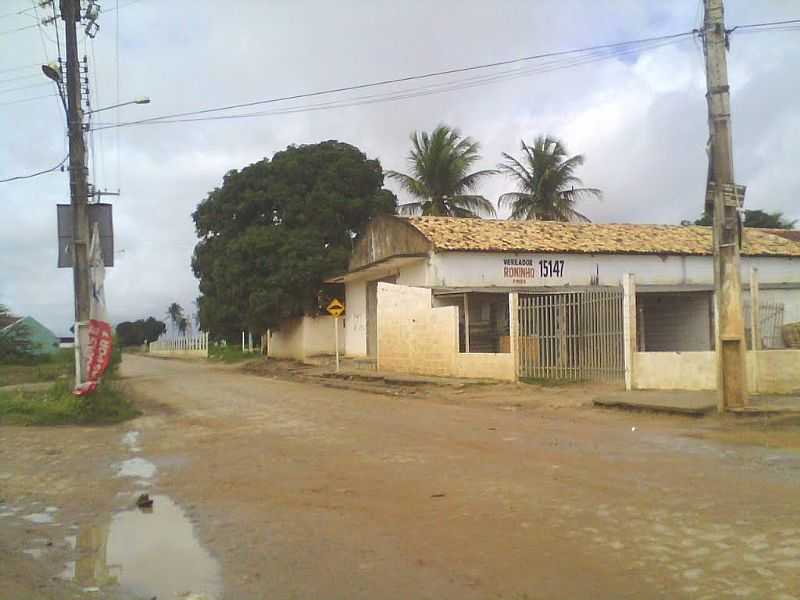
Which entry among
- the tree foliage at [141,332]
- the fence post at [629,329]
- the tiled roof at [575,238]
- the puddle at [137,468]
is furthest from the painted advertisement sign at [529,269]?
the tree foliage at [141,332]

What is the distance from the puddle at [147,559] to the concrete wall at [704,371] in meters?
10.7

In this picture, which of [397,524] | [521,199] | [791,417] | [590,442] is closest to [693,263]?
[521,199]

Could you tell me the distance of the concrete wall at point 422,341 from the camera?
19.9 m

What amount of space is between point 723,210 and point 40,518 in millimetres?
10525

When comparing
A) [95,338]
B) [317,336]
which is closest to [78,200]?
[95,338]

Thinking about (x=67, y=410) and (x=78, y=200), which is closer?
(x=67, y=410)

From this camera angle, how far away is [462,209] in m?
36.8

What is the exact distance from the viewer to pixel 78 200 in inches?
596

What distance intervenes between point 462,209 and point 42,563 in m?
32.2

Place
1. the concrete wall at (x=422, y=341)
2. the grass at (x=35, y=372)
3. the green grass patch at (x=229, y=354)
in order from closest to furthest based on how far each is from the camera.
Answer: the concrete wall at (x=422, y=341), the grass at (x=35, y=372), the green grass patch at (x=229, y=354)

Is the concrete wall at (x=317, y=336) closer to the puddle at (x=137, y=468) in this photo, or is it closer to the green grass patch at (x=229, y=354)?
the green grass patch at (x=229, y=354)

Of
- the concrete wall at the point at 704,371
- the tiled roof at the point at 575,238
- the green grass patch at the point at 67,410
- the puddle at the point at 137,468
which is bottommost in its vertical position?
the puddle at the point at 137,468

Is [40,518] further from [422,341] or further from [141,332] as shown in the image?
[141,332]

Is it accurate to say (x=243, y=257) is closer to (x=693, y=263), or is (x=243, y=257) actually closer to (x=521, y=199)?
(x=521, y=199)
